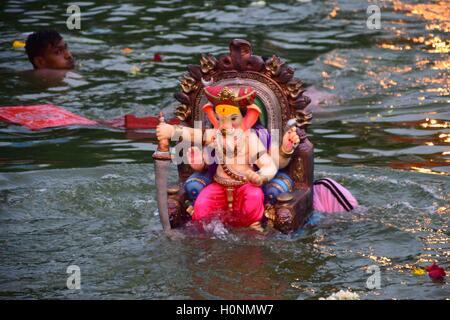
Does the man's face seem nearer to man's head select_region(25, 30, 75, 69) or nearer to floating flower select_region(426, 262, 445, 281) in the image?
man's head select_region(25, 30, 75, 69)

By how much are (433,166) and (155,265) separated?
3.47 metres

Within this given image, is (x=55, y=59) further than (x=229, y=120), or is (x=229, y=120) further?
(x=55, y=59)

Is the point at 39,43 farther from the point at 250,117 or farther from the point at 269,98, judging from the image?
the point at 250,117

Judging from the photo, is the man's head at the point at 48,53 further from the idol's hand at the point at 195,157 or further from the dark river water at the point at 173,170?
the idol's hand at the point at 195,157

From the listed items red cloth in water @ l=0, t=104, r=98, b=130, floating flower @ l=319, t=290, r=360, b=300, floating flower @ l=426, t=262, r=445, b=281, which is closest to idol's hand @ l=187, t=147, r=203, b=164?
floating flower @ l=319, t=290, r=360, b=300

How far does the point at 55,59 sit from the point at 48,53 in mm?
128

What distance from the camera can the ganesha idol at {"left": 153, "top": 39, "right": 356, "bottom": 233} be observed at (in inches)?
288

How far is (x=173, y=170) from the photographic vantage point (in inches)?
374

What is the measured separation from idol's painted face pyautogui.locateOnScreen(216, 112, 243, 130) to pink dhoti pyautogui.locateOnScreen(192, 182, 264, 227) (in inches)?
18.6

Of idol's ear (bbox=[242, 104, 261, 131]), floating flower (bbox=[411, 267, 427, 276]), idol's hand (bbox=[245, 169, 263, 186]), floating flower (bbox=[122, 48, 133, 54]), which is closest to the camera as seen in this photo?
floating flower (bbox=[411, 267, 427, 276])

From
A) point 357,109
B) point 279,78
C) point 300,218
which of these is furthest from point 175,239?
point 357,109

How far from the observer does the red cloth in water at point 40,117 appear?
36.2 feet

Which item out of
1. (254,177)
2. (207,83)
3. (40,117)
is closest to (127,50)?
(40,117)
